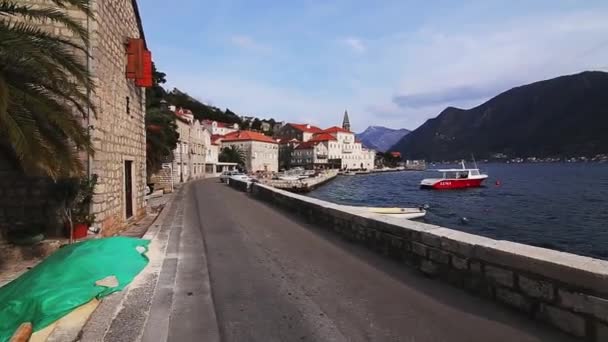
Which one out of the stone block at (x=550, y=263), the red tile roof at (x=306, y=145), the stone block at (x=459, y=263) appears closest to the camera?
the stone block at (x=550, y=263)

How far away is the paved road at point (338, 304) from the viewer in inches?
159

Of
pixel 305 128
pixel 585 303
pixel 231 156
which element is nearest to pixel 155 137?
pixel 585 303

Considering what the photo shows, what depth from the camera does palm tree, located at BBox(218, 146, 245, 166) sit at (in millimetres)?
99081

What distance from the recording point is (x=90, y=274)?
5680 mm

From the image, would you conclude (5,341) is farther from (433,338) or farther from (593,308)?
(593,308)

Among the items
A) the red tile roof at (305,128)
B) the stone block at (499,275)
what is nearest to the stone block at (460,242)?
the stone block at (499,275)

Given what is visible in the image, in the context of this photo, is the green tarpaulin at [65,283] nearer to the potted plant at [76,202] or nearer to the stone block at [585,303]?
the potted plant at [76,202]

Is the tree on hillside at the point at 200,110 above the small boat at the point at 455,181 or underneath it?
above

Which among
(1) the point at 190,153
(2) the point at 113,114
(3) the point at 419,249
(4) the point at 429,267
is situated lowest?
(4) the point at 429,267

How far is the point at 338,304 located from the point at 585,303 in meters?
2.51

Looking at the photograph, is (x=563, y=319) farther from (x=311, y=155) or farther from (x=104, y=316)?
(x=311, y=155)

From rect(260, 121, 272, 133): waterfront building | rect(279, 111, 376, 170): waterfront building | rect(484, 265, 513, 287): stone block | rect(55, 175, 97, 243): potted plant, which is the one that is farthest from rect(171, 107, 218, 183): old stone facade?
rect(260, 121, 272, 133): waterfront building

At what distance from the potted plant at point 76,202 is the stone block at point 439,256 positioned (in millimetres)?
7354

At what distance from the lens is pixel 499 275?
4.57m
